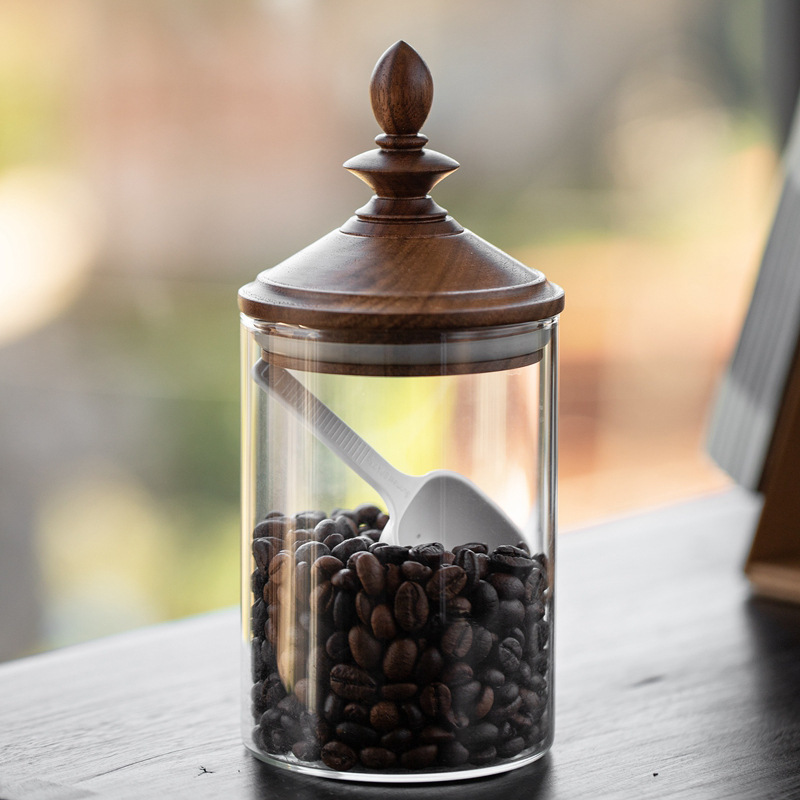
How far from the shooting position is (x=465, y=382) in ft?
2.10

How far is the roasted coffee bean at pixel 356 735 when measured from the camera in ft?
2.03

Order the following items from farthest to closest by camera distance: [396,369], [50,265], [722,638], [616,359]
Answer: [616,359]
[50,265]
[722,638]
[396,369]

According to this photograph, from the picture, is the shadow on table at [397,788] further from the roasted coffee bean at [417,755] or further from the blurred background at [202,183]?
the blurred background at [202,183]

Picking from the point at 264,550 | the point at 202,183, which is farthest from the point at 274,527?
the point at 202,183

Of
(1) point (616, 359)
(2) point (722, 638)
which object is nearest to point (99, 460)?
(1) point (616, 359)

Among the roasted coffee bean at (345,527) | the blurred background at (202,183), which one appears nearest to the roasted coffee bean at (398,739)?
the roasted coffee bean at (345,527)

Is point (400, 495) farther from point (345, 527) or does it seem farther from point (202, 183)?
point (202, 183)

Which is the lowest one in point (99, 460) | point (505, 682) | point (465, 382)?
point (99, 460)

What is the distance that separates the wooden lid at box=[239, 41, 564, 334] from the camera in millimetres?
593

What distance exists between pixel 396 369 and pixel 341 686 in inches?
6.5

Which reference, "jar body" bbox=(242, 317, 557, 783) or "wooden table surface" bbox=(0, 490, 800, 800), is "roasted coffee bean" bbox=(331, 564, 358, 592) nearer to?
"jar body" bbox=(242, 317, 557, 783)

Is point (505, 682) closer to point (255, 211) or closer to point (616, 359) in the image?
point (255, 211)

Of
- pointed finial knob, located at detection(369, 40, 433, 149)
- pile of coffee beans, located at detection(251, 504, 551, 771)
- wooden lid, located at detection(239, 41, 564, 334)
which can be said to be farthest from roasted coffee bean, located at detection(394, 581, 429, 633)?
pointed finial knob, located at detection(369, 40, 433, 149)

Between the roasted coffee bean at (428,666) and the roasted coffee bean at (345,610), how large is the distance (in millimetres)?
40
